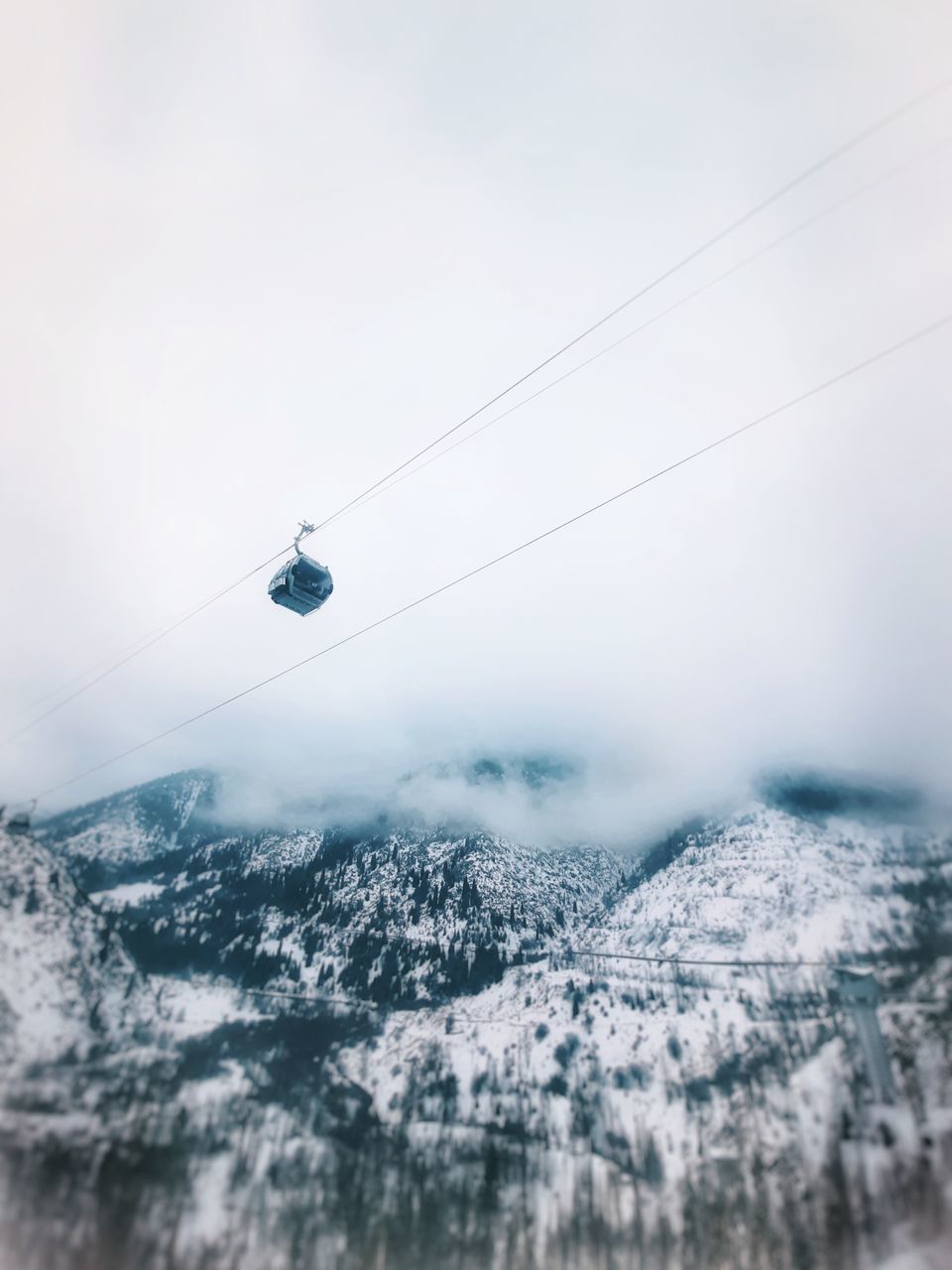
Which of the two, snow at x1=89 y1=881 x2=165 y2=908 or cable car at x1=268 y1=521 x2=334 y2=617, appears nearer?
cable car at x1=268 y1=521 x2=334 y2=617

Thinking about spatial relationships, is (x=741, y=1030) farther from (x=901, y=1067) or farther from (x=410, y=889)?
(x=410, y=889)

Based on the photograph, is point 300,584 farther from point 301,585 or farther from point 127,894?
point 127,894

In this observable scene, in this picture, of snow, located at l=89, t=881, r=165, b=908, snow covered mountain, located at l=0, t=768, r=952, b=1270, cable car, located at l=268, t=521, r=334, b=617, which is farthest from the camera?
snow, located at l=89, t=881, r=165, b=908

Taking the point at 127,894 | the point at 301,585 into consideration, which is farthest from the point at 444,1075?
the point at 301,585

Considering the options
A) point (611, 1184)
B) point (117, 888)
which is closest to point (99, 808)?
point (117, 888)

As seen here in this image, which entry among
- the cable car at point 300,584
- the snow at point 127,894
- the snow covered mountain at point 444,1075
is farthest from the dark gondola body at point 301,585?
the snow at point 127,894

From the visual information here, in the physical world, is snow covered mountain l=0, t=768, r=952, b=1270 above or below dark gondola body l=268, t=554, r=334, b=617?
below

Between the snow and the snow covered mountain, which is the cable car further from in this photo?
the snow

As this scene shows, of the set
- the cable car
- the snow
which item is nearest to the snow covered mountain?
the snow
